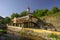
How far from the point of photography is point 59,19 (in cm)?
4812

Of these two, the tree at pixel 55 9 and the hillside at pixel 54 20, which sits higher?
the tree at pixel 55 9

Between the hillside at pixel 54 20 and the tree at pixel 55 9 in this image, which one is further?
the tree at pixel 55 9

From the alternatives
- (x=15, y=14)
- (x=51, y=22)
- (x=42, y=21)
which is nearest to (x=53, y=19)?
(x=51, y=22)

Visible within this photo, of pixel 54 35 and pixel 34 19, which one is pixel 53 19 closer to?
pixel 34 19

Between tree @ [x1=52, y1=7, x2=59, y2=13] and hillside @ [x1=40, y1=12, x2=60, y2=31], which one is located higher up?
tree @ [x1=52, y1=7, x2=59, y2=13]

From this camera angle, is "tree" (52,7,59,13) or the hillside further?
"tree" (52,7,59,13)

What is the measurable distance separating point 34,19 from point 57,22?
43.1 feet

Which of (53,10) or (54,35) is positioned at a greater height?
(53,10)

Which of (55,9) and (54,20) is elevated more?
(55,9)

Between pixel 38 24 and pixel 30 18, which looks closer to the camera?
pixel 38 24

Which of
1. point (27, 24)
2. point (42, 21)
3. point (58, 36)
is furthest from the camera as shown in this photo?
point (42, 21)

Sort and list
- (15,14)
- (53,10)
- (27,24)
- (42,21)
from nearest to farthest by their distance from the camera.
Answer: (27,24) < (42,21) < (53,10) < (15,14)

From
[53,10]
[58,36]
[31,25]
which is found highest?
[53,10]

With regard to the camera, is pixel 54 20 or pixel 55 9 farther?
pixel 55 9
